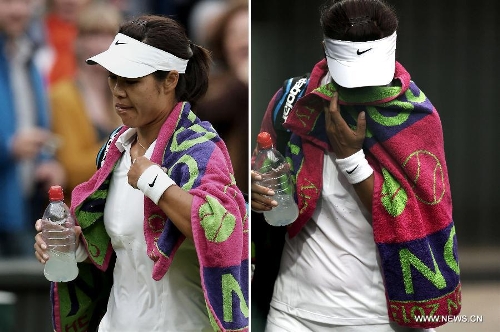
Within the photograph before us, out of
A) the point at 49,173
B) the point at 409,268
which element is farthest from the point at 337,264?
the point at 49,173

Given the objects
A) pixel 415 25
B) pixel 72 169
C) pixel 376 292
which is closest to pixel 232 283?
pixel 376 292

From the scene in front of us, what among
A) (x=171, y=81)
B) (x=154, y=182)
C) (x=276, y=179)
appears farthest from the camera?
(x=276, y=179)

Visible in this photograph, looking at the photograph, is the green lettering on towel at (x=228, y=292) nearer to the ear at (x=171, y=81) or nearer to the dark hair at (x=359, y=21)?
the ear at (x=171, y=81)

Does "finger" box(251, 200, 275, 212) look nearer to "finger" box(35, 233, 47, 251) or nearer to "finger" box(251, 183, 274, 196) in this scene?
"finger" box(251, 183, 274, 196)

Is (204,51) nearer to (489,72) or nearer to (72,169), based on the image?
(72,169)

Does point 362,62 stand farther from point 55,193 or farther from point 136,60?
point 55,193

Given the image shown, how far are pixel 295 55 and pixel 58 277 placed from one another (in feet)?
3.06

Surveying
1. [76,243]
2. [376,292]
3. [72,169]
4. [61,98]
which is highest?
[61,98]

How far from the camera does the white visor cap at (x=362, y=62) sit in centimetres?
204

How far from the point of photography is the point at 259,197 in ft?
7.32

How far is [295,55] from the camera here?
2.24 m

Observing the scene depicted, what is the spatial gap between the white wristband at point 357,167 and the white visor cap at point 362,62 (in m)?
0.19
